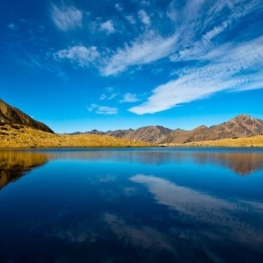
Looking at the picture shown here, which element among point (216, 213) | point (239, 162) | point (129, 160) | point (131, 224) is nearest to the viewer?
point (131, 224)

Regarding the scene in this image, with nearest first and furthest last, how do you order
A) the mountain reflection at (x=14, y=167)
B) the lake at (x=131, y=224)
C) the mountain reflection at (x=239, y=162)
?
the lake at (x=131, y=224), the mountain reflection at (x=14, y=167), the mountain reflection at (x=239, y=162)

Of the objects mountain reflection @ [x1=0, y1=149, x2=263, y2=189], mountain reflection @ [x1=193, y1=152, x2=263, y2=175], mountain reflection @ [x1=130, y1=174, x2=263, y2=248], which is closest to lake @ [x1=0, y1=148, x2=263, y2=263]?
mountain reflection @ [x1=130, y1=174, x2=263, y2=248]

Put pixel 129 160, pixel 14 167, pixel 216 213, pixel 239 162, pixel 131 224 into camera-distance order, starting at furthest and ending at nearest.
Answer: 1. pixel 129 160
2. pixel 239 162
3. pixel 14 167
4. pixel 216 213
5. pixel 131 224

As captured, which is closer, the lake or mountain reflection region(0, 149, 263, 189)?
the lake

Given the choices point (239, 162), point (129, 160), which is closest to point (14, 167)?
point (129, 160)

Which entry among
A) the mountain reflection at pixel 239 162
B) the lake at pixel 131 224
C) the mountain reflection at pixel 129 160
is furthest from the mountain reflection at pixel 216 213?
the mountain reflection at pixel 239 162

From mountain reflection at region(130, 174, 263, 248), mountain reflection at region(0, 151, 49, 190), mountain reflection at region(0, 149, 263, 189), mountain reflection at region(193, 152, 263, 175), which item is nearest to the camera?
mountain reflection at region(130, 174, 263, 248)

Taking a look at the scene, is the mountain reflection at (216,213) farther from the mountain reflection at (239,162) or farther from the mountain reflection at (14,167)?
the mountain reflection at (239,162)

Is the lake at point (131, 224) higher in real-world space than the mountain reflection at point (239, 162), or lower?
lower

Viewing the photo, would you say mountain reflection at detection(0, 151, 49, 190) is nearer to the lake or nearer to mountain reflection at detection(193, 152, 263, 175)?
the lake

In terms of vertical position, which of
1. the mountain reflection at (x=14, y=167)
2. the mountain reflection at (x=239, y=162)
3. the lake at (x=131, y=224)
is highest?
the mountain reflection at (x=239, y=162)

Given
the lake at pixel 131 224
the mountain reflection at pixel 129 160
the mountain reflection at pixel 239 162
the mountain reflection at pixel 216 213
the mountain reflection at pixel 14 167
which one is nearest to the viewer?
the lake at pixel 131 224

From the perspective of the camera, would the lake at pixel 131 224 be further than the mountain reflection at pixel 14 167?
No

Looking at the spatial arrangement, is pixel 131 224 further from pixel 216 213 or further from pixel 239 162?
pixel 239 162
